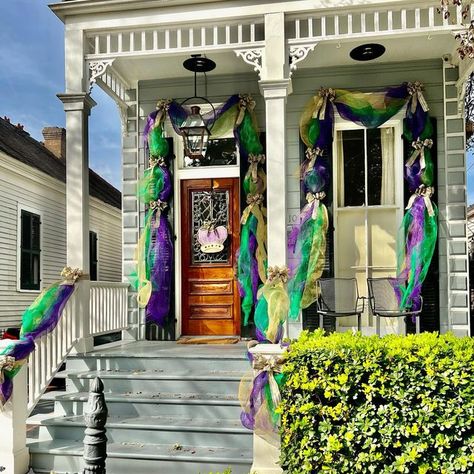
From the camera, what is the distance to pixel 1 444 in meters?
4.06

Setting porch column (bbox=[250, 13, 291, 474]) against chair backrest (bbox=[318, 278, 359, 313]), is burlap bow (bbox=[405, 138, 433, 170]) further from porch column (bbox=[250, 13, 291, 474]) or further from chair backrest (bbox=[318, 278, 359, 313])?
porch column (bbox=[250, 13, 291, 474])

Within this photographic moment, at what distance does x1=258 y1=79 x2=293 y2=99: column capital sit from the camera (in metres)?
4.99

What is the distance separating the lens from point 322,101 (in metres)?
6.23

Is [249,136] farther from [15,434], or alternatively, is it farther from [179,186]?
[15,434]

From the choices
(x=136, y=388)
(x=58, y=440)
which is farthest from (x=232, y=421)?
(x=58, y=440)

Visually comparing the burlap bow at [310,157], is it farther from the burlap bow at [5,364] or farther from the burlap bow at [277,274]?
the burlap bow at [5,364]

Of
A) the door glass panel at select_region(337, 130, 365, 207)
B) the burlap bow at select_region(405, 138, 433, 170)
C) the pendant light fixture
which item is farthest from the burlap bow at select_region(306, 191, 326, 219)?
the pendant light fixture

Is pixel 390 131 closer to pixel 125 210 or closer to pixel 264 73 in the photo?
pixel 264 73

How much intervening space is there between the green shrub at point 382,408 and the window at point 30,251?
847cm

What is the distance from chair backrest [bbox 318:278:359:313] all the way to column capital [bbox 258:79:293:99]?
2066 mm

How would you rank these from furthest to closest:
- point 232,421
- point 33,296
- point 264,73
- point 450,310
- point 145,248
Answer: point 33,296
point 145,248
point 450,310
point 264,73
point 232,421

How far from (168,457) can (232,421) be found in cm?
61

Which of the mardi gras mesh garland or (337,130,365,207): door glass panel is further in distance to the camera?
the mardi gras mesh garland

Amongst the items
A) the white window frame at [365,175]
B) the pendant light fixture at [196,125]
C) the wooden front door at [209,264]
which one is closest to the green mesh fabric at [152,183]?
the wooden front door at [209,264]
